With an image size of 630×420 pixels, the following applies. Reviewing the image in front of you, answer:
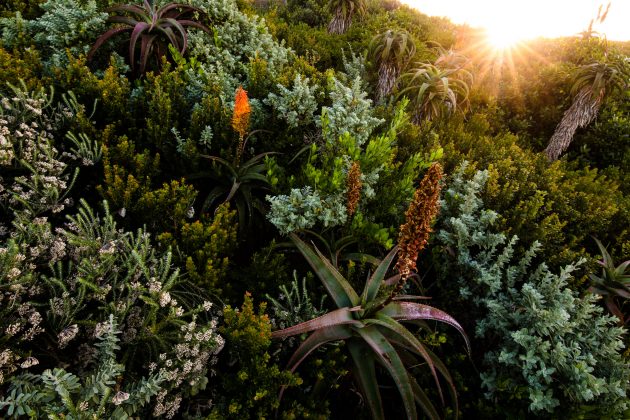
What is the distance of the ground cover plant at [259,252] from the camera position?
71.3 inches

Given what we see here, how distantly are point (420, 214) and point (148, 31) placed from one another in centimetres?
377

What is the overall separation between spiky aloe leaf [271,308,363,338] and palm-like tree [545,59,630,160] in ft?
18.3

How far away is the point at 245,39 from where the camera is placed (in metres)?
4.70

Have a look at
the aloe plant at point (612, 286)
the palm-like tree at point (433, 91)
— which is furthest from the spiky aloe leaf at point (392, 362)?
the palm-like tree at point (433, 91)

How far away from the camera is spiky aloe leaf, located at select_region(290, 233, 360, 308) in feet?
7.09

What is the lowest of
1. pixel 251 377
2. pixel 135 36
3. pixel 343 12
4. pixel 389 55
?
pixel 251 377

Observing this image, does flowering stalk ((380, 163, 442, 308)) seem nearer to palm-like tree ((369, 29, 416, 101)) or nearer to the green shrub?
the green shrub

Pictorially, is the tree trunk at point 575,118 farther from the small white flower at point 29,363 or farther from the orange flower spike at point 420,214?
the small white flower at point 29,363

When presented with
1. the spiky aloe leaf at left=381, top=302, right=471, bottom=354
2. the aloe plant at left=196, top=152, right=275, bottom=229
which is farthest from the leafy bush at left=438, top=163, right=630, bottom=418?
the aloe plant at left=196, top=152, right=275, bottom=229

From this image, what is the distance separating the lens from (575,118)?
17.9ft

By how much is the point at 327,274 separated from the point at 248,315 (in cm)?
60

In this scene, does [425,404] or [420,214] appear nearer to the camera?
[420,214]

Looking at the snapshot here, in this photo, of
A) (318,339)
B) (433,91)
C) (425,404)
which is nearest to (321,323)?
(318,339)

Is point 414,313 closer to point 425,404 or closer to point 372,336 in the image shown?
point 372,336
